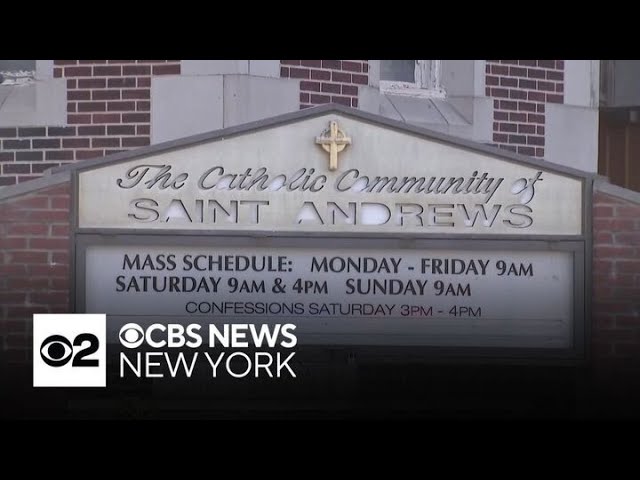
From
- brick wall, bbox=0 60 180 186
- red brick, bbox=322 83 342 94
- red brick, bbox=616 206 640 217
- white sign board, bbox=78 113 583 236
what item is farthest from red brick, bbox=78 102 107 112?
red brick, bbox=616 206 640 217

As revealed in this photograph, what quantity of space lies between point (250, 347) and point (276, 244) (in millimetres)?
704

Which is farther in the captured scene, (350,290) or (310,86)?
(310,86)

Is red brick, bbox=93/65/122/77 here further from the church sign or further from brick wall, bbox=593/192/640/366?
brick wall, bbox=593/192/640/366

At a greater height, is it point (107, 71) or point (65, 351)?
point (107, 71)

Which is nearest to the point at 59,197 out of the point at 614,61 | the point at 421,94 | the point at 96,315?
the point at 96,315

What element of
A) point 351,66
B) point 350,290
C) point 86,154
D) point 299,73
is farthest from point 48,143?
point 350,290

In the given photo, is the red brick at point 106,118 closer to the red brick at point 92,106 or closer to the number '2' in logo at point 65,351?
the red brick at point 92,106

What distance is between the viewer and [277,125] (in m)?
9.68

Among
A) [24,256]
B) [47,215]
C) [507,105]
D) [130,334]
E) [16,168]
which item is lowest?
[130,334]

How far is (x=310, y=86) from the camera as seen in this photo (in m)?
11.6

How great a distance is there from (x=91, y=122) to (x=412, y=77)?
283 cm

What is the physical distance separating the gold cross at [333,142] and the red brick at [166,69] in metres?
2.13

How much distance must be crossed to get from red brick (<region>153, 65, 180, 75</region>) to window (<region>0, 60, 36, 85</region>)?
129 cm

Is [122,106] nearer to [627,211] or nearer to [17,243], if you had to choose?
[17,243]
